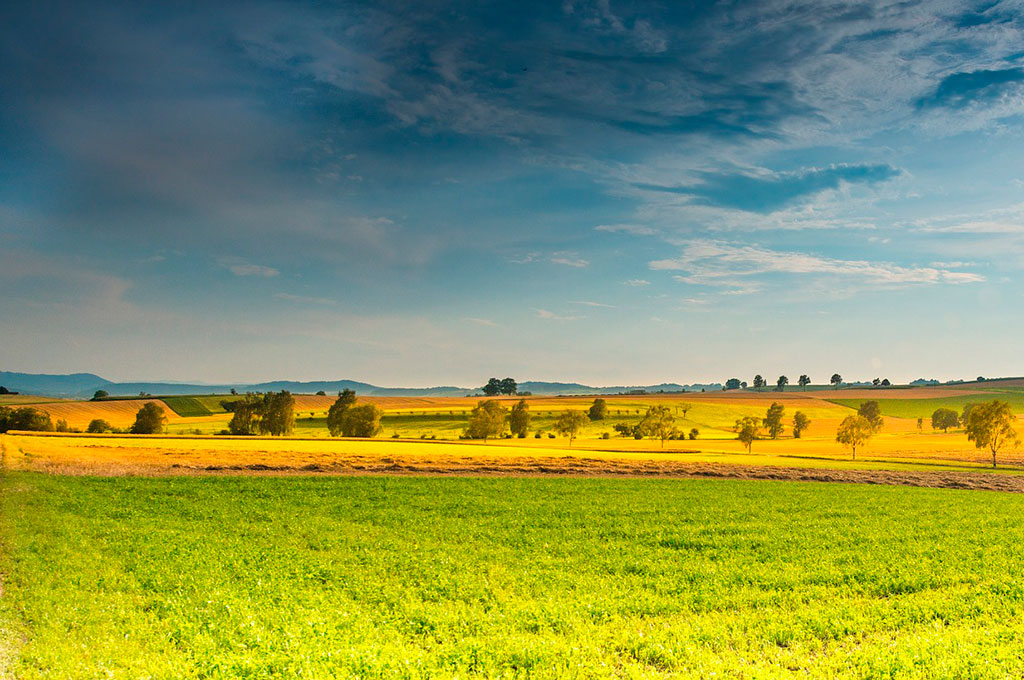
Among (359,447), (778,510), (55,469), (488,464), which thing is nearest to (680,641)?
(778,510)

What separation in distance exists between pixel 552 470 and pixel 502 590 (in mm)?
36547

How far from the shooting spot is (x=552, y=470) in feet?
176

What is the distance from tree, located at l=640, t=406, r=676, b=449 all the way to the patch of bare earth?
36826 millimetres

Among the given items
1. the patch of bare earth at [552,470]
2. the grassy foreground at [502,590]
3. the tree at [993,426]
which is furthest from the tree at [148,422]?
the tree at [993,426]

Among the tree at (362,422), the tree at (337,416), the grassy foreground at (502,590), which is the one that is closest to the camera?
the grassy foreground at (502,590)

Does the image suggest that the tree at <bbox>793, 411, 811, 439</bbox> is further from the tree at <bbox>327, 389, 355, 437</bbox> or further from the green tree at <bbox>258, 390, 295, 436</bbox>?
the green tree at <bbox>258, 390, 295, 436</bbox>

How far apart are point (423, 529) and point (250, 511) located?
392 inches

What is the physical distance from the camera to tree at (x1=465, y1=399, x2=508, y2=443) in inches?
3937

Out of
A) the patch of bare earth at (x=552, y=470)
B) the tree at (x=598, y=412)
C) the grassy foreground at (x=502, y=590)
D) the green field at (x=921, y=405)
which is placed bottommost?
the patch of bare earth at (x=552, y=470)

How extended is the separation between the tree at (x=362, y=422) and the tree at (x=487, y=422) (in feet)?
57.5

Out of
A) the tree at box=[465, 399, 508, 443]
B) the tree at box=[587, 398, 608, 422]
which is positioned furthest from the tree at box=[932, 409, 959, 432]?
the tree at box=[465, 399, 508, 443]

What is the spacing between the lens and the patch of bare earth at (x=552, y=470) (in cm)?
4831

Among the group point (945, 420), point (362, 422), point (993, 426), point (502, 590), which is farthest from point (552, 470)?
point (945, 420)

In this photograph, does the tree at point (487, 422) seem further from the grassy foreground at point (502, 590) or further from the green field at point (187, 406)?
the green field at point (187, 406)
